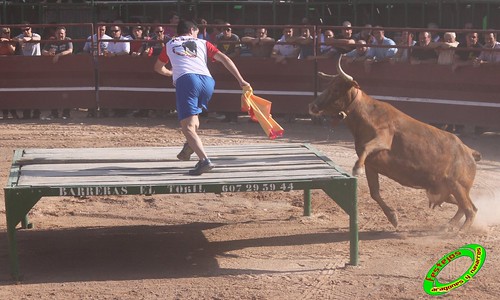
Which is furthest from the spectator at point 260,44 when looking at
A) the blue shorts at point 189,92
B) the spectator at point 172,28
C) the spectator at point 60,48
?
the blue shorts at point 189,92

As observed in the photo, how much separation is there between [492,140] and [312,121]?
10.7 ft

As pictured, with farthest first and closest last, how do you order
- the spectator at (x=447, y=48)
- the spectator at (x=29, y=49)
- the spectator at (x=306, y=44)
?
1. the spectator at (x=29, y=49)
2. the spectator at (x=306, y=44)
3. the spectator at (x=447, y=48)

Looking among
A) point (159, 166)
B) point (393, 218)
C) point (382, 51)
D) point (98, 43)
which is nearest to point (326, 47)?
point (382, 51)

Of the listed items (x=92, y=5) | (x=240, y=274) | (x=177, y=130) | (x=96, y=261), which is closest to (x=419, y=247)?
(x=240, y=274)

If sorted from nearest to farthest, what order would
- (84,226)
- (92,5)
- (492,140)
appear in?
(84,226)
(492,140)
(92,5)

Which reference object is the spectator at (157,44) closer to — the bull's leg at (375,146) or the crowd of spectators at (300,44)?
the crowd of spectators at (300,44)

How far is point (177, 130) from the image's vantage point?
53.6 feet

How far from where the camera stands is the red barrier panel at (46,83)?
1789 centimetres

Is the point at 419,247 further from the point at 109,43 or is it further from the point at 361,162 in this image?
the point at 109,43

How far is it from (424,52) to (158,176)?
8227 mm

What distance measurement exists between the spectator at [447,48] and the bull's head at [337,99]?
643 centimetres

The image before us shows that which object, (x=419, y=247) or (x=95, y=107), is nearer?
(x=419, y=247)

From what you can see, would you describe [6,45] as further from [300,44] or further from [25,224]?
[25,224]

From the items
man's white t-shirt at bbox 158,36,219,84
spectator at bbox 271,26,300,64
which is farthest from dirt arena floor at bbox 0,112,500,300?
spectator at bbox 271,26,300,64
